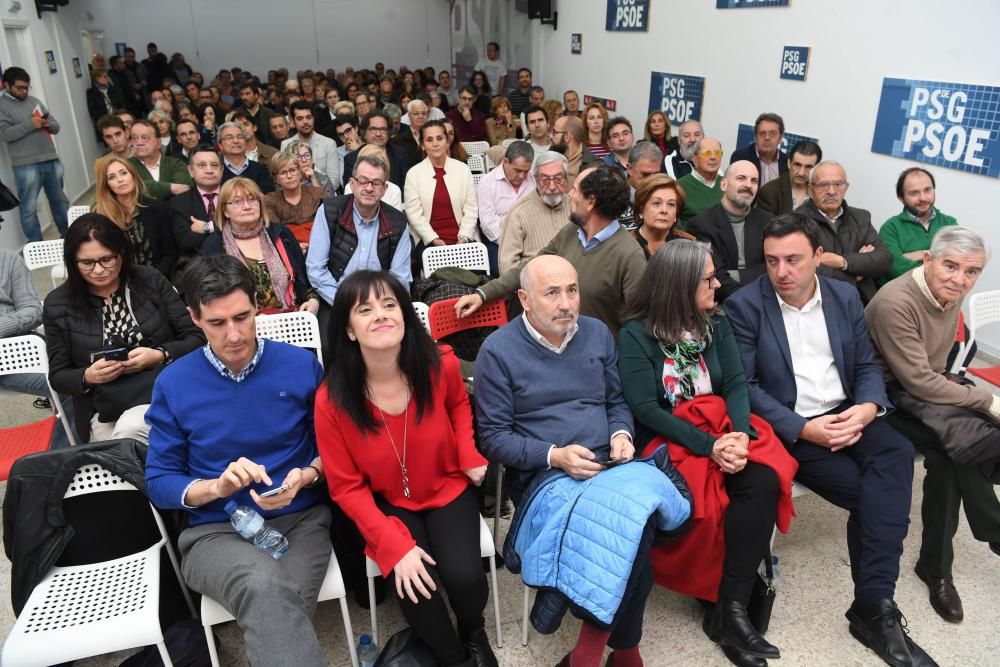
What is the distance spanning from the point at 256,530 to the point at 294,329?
1.10m

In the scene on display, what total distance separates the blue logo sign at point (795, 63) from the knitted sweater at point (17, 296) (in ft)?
18.5

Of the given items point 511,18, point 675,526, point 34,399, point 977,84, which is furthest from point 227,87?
point 675,526

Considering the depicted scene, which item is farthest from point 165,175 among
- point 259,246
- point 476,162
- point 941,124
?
point 941,124

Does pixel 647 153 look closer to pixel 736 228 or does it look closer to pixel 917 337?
pixel 736 228

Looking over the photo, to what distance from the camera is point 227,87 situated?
1230 cm

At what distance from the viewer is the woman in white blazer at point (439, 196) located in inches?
177

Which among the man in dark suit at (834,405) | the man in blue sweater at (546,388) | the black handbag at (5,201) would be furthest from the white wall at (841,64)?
the black handbag at (5,201)

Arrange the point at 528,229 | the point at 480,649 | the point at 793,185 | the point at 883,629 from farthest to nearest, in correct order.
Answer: the point at 793,185, the point at 528,229, the point at 883,629, the point at 480,649

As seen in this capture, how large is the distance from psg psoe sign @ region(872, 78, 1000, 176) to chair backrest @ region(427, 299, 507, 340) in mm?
3277

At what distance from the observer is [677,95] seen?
7.12 m

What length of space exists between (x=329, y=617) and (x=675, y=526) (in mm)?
1309

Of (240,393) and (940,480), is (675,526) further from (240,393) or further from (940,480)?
(240,393)

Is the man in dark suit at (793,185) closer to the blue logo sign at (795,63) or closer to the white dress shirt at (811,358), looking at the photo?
the blue logo sign at (795,63)

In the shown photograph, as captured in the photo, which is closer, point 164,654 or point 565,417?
point 164,654
